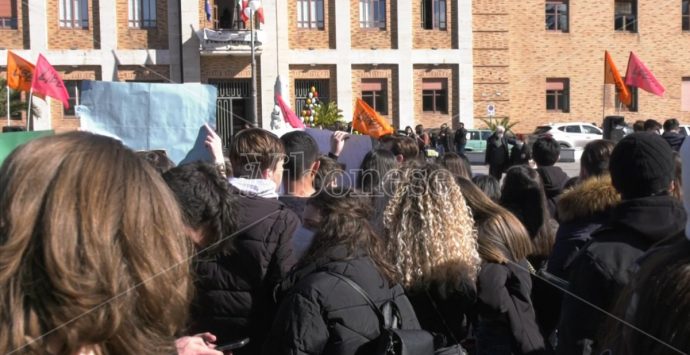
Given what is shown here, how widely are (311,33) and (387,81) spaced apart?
4181 millimetres

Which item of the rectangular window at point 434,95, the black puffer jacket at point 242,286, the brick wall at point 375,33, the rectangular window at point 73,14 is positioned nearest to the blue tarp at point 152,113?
the black puffer jacket at point 242,286

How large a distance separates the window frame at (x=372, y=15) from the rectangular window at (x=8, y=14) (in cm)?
1517

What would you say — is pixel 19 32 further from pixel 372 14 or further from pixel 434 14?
pixel 434 14

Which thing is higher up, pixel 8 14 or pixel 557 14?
pixel 557 14

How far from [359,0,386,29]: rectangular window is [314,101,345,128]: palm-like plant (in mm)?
4617

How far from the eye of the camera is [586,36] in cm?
4053

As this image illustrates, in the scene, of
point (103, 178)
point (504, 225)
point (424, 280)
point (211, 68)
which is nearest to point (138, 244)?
point (103, 178)

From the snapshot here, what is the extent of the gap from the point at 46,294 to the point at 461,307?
2.59m

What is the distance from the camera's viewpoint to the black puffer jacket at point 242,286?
394cm

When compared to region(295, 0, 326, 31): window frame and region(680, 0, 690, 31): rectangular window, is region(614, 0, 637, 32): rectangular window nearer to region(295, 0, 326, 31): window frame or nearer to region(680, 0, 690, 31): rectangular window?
region(680, 0, 690, 31): rectangular window

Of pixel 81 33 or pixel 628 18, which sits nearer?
pixel 81 33

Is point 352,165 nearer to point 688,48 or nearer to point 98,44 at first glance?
point 98,44

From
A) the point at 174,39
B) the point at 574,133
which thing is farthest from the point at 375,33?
the point at 574,133

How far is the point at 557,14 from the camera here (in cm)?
4069
